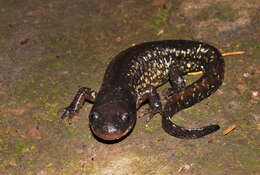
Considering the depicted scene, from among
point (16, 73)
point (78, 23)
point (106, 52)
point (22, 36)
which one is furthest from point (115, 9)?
point (16, 73)

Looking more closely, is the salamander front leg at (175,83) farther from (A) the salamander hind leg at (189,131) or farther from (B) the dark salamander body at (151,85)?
(A) the salamander hind leg at (189,131)

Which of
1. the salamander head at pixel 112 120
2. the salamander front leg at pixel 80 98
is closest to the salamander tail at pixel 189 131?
the salamander head at pixel 112 120

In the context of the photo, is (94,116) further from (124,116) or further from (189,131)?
(189,131)

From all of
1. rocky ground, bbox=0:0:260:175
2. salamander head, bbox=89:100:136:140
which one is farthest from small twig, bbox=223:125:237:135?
salamander head, bbox=89:100:136:140

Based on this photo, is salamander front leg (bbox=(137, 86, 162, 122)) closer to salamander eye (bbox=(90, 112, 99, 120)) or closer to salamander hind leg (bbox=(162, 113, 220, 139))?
salamander hind leg (bbox=(162, 113, 220, 139))

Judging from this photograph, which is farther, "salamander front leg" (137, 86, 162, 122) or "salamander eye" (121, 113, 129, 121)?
A: "salamander front leg" (137, 86, 162, 122)

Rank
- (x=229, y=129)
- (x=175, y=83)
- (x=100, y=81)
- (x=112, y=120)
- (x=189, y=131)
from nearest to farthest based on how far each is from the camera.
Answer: (x=112, y=120) → (x=189, y=131) → (x=229, y=129) → (x=175, y=83) → (x=100, y=81)

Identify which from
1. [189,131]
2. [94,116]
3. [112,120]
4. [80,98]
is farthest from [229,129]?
[80,98]
